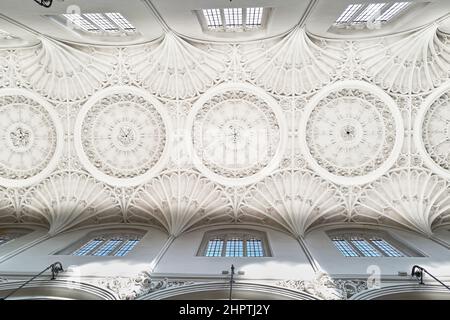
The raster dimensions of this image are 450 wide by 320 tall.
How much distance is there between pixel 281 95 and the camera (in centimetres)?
1809

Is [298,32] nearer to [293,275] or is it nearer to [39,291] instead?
[293,275]

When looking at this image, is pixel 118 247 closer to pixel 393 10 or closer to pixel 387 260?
pixel 387 260

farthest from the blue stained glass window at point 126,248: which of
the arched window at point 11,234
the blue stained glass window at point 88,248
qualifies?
the arched window at point 11,234

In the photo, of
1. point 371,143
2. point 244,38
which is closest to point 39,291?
point 244,38

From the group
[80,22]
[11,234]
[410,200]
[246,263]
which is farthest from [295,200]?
[11,234]

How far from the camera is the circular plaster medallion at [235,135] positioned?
1833cm

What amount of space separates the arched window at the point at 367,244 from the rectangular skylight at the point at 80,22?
51.9ft

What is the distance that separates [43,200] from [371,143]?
19537 millimetres

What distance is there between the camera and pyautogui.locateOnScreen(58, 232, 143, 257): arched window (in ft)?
51.5

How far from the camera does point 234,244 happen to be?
16.7 m

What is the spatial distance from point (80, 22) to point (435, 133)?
62.5ft

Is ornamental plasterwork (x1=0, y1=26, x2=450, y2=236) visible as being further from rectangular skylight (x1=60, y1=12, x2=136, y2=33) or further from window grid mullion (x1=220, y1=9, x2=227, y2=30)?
rectangular skylight (x1=60, y1=12, x2=136, y2=33)

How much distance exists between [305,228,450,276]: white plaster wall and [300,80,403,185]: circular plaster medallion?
416 cm

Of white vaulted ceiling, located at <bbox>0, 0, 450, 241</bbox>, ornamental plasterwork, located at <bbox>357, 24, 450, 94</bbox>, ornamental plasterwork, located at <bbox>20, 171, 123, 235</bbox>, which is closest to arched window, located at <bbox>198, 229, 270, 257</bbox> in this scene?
white vaulted ceiling, located at <bbox>0, 0, 450, 241</bbox>
